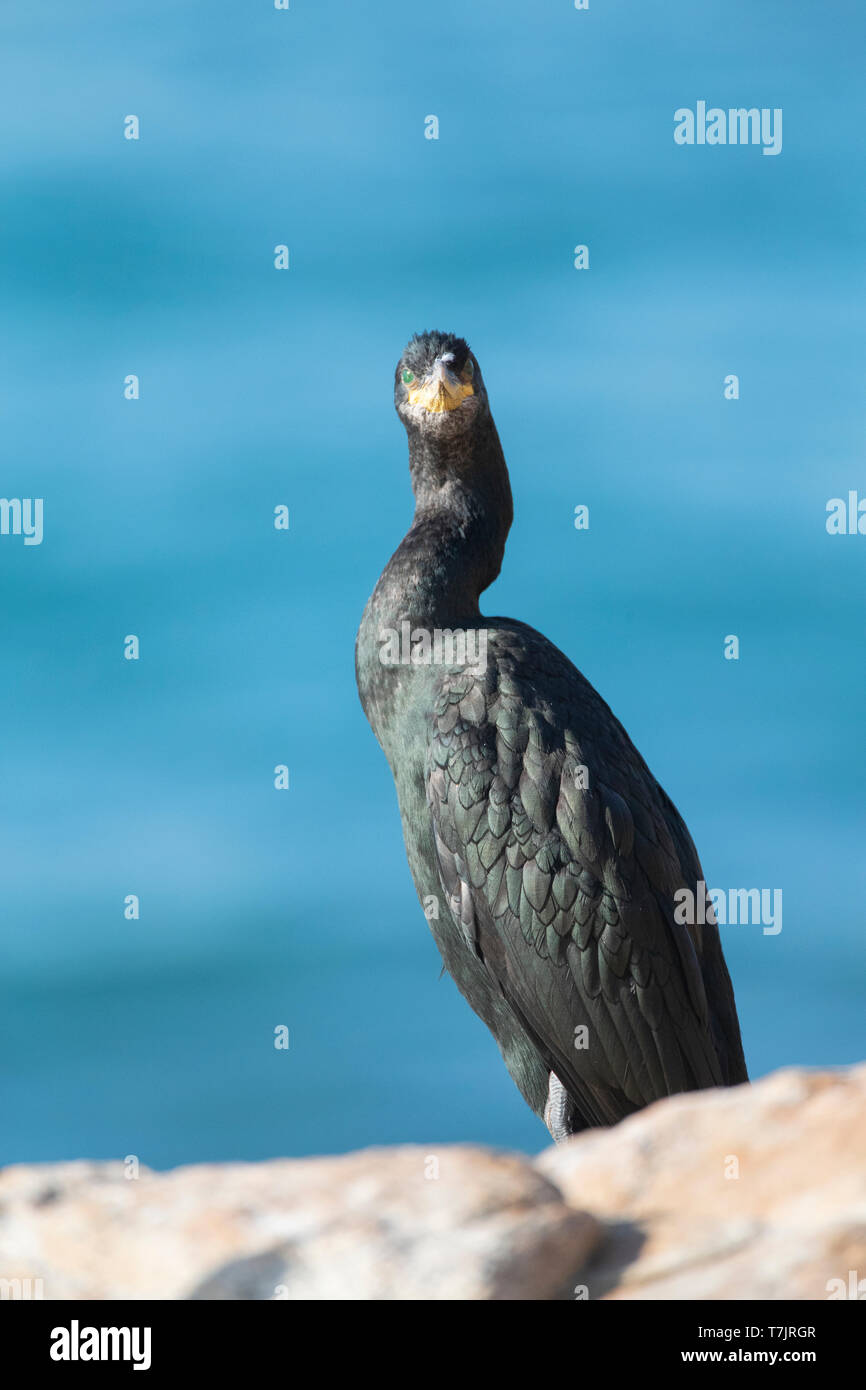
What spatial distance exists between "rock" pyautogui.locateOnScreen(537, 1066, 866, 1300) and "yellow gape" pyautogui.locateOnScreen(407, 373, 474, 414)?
438cm

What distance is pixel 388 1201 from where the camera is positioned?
3.71 meters

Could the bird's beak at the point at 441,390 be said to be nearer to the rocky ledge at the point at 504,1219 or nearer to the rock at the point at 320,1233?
the rocky ledge at the point at 504,1219

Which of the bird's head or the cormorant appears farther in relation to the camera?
the bird's head

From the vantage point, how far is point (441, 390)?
25.8 feet

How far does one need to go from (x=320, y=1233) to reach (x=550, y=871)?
3.33 metres

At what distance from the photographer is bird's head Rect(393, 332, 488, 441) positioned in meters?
7.88

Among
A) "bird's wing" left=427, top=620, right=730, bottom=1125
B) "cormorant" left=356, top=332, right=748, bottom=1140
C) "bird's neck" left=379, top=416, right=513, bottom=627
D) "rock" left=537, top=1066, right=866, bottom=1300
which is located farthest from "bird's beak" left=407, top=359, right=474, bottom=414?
"rock" left=537, top=1066, right=866, bottom=1300

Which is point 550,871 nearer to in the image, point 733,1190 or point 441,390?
point 441,390

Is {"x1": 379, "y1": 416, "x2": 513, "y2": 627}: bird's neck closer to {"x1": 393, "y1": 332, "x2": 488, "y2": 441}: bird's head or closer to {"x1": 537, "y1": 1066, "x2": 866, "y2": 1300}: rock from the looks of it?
{"x1": 393, "y1": 332, "x2": 488, "y2": 441}: bird's head

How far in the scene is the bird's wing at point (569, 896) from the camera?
6.84 meters

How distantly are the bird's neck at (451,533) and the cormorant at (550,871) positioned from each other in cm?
8

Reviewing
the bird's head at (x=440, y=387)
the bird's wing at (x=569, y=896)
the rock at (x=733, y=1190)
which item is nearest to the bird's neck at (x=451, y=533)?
the bird's head at (x=440, y=387)

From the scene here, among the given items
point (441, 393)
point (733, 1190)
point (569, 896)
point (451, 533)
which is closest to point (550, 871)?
point (569, 896)

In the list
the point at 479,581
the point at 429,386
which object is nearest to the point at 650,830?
the point at 479,581
